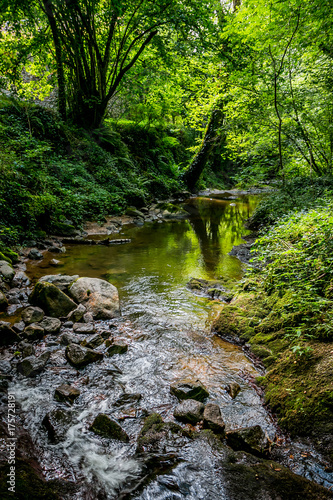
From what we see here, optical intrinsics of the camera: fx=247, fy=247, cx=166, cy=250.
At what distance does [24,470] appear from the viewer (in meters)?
1.73

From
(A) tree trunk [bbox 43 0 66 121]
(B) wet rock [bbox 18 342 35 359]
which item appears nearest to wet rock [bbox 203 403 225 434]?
(B) wet rock [bbox 18 342 35 359]

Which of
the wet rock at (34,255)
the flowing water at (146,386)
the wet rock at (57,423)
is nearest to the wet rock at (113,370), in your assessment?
the flowing water at (146,386)

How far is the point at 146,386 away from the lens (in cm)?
297

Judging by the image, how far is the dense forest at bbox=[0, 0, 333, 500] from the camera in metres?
3.19

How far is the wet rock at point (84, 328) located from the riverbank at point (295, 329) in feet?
6.80

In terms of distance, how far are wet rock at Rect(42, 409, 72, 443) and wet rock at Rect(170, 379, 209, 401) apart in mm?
1141

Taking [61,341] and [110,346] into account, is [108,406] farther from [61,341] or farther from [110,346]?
[61,341]

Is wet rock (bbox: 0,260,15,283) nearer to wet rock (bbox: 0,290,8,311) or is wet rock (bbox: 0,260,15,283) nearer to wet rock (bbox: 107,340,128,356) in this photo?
wet rock (bbox: 0,290,8,311)

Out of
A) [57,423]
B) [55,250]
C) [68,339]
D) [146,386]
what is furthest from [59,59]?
[57,423]

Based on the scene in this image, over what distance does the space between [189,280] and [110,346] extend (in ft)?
9.96

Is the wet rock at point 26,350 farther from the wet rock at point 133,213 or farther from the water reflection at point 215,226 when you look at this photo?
the wet rock at point 133,213

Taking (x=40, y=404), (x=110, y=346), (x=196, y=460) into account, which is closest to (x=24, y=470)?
(x=40, y=404)

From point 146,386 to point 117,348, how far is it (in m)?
0.76

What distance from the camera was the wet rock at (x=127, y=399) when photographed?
2.73 metres
